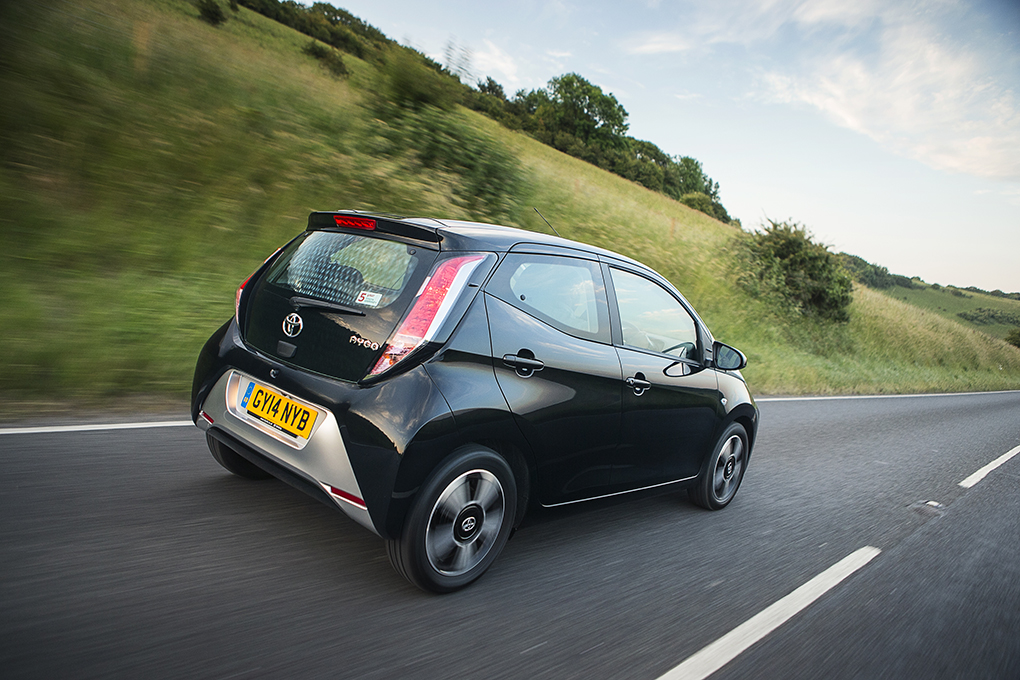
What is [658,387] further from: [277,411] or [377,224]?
[277,411]

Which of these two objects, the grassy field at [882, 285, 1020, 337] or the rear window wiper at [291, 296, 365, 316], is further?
the grassy field at [882, 285, 1020, 337]

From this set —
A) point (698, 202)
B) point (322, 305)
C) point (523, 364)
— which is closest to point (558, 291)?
point (523, 364)

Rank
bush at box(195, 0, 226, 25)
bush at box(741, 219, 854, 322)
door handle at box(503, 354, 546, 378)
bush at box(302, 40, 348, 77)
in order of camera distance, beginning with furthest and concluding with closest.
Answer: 1. bush at box(741, 219, 854, 322)
2. bush at box(195, 0, 226, 25)
3. bush at box(302, 40, 348, 77)
4. door handle at box(503, 354, 546, 378)

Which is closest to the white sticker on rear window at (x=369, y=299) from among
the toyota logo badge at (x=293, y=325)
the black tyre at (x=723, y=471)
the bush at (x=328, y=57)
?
the toyota logo badge at (x=293, y=325)

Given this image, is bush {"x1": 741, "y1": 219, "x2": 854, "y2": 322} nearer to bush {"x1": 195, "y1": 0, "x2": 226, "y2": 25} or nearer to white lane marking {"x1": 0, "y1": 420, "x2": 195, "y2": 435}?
bush {"x1": 195, "y1": 0, "x2": 226, "y2": 25}

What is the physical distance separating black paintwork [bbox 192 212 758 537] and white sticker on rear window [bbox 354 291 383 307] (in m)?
0.34

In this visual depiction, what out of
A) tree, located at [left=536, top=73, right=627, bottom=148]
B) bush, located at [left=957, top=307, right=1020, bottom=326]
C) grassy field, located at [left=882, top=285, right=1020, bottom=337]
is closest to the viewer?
tree, located at [left=536, top=73, right=627, bottom=148]

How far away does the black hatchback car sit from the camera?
8.95 feet

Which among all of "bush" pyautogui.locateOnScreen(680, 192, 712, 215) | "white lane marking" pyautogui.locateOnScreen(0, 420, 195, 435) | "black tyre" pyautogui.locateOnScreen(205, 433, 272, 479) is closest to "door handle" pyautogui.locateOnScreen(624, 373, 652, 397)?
"black tyre" pyautogui.locateOnScreen(205, 433, 272, 479)

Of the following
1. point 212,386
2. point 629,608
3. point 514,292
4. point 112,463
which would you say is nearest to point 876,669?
point 629,608

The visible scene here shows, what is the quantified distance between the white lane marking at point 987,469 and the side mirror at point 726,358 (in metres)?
4.09

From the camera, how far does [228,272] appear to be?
8062 mm

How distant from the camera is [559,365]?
10.7 ft

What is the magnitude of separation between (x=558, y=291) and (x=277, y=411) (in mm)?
1530
